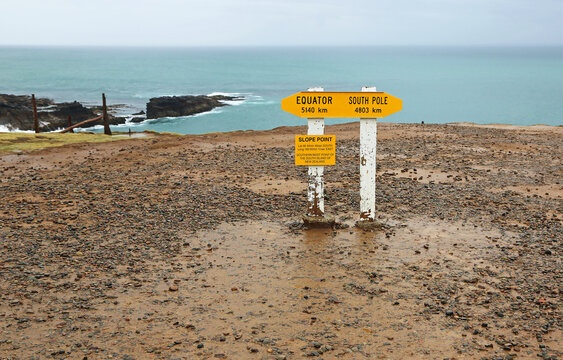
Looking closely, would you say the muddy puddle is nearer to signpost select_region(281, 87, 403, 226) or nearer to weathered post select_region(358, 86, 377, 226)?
weathered post select_region(358, 86, 377, 226)

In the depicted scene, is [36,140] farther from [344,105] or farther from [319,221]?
[344,105]

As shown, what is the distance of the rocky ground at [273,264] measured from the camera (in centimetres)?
584

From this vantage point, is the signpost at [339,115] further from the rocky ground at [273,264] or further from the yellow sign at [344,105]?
the rocky ground at [273,264]

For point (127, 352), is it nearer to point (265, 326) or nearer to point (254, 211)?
point (265, 326)

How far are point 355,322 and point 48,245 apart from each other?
5537mm

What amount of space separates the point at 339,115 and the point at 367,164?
1079 mm

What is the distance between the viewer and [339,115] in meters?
9.35

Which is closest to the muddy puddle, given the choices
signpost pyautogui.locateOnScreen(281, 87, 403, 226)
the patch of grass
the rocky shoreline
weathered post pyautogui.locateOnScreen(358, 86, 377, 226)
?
weathered post pyautogui.locateOnScreen(358, 86, 377, 226)

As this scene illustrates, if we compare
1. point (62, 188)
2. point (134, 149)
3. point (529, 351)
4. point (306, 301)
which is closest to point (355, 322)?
point (306, 301)

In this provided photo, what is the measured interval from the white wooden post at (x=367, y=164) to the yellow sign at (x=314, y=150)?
1.95 feet

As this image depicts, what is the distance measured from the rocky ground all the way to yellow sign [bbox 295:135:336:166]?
4.35 feet

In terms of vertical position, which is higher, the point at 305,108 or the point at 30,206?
the point at 305,108

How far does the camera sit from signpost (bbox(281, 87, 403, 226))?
922cm

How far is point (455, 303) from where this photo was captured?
21.9 ft
